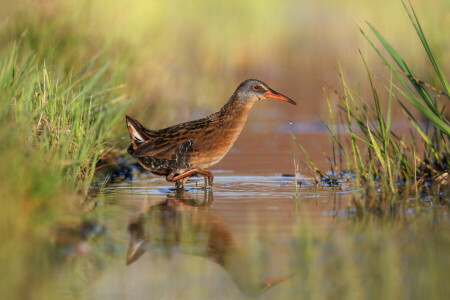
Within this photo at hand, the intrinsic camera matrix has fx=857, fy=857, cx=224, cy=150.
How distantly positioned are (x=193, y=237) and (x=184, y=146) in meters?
2.81

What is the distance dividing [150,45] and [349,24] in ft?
25.7

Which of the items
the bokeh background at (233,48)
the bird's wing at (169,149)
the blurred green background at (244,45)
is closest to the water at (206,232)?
the bird's wing at (169,149)

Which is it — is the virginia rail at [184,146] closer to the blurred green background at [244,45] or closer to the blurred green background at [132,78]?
the blurred green background at [132,78]

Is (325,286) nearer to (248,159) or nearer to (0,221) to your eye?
(0,221)

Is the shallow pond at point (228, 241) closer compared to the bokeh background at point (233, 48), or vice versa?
the shallow pond at point (228, 241)

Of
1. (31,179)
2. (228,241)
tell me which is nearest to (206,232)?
(228,241)

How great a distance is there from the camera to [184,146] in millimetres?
8344

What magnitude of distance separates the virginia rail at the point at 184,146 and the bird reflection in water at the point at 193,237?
Result: 122 cm

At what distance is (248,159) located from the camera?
34.7 feet

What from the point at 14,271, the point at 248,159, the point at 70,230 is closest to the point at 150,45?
the point at 248,159

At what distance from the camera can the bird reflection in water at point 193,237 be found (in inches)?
184

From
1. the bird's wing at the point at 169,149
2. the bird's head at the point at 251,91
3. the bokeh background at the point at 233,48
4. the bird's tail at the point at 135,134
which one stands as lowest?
the bird's wing at the point at 169,149

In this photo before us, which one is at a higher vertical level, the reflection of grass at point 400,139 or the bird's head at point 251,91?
the bird's head at point 251,91

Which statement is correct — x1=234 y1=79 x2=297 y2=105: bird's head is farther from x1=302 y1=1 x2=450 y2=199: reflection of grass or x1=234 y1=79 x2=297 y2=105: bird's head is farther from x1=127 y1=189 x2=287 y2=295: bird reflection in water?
x1=127 y1=189 x2=287 y2=295: bird reflection in water
